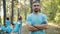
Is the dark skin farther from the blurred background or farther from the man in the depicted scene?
the blurred background

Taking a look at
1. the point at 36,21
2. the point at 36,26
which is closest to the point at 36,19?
the point at 36,21

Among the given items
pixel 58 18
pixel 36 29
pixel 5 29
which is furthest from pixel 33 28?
pixel 58 18

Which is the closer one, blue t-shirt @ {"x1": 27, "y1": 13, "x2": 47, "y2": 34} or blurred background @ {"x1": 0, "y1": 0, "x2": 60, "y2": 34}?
blue t-shirt @ {"x1": 27, "y1": 13, "x2": 47, "y2": 34}

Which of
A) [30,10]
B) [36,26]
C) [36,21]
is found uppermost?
[36,21]

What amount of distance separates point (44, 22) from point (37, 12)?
14.0 inches

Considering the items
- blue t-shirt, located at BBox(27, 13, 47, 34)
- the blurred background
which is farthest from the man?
the blurred background

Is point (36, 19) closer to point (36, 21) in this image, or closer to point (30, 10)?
point (36, 21)

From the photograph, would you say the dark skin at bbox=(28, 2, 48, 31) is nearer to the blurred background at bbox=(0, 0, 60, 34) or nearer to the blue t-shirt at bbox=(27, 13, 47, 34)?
the blue t-shirt at bbox=(27, 13, 47, 34)

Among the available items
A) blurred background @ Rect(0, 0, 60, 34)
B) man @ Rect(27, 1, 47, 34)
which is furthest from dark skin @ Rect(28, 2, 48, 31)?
blurred background @ Rect(0, 0, 60, 34)

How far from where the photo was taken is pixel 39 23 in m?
6.11

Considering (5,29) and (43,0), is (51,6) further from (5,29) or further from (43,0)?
(5,29)

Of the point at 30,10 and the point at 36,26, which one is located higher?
the point at 36,26

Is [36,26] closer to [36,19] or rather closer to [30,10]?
[36,19]

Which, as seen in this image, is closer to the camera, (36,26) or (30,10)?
(36,26)
